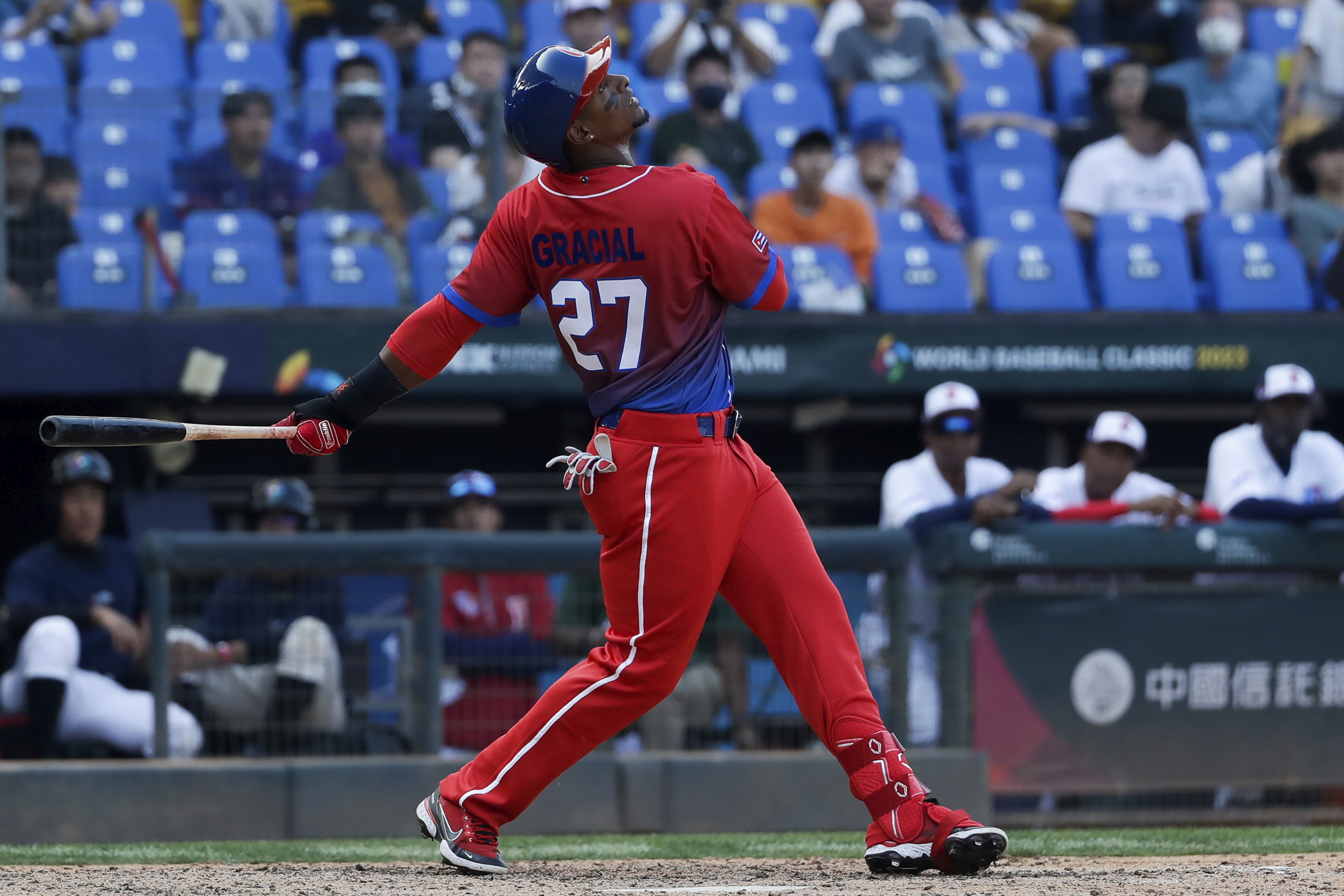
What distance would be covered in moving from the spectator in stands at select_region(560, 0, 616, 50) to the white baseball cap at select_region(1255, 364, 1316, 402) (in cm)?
402

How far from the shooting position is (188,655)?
6195 millimetres

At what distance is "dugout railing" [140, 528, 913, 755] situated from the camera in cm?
620

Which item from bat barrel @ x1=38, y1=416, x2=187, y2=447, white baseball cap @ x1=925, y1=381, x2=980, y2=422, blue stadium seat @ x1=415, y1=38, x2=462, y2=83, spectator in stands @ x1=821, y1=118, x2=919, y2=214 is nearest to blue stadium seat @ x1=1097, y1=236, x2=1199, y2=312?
spectator in stands @ x1=821, y1=118, x2=919, y2=214

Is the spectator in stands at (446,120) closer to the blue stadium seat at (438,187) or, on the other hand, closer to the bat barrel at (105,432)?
the blue stadium seat at (438,187)

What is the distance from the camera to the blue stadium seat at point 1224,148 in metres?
10.2

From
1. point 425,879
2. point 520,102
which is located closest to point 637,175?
point 520,102

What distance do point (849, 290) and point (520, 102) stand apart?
467cm

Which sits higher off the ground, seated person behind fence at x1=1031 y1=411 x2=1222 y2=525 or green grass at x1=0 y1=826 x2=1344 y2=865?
seated person behind fence at x1=1031 y1=411 x2=1222 y2=525

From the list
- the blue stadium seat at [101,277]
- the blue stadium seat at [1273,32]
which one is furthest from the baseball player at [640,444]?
the blue stadium seat at [1273,32]

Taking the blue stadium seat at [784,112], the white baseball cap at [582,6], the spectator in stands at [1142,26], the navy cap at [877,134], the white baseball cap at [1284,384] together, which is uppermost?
the spectator in stands at [1142,26]

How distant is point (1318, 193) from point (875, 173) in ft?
7.99

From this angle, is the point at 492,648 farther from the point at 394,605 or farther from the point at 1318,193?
the point at 1318,193

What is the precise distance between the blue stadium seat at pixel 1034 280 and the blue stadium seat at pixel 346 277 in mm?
2937

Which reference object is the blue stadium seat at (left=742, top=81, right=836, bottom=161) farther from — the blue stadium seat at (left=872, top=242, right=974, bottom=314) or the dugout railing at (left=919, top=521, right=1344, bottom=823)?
the dugout railing at (left=919, top=521, right=1344, bottom=823)
